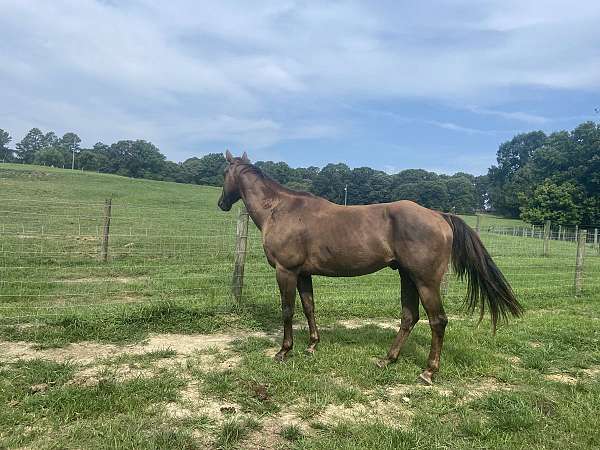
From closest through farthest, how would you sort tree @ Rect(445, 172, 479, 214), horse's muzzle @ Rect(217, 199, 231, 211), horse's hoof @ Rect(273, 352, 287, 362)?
horse's hoof @ Rect(273, 352, 287, 362) → horse's muzzle @ Rect(217, 199, 231, 211) → tree @ Rect(445, 172, 479, 214)

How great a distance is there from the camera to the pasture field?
304 centimetres

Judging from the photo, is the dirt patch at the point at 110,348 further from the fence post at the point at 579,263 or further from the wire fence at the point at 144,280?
the fence post at the point at 579,263

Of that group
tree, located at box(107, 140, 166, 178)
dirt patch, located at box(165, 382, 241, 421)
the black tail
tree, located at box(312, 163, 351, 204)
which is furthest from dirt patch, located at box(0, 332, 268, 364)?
tree, located at box(107, 140, 166, 178)

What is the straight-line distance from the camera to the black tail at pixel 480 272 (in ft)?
15.3

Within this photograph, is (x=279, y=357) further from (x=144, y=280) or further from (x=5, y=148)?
(x=5, y=148)

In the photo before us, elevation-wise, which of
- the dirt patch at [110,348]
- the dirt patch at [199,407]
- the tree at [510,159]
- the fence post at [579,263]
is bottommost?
the dirt patch at [110,348]

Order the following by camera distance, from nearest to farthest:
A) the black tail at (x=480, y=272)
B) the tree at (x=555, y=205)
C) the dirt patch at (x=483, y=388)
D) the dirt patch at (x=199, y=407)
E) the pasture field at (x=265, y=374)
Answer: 1. the pasture field at (x=265, y=374)
2. the dirt patch at (x=199, y=407)
3. the dirt patch at (x=483, y=388)
4. the black tail at (x=480, y=272)
5. the tree at (x=555, y=205)

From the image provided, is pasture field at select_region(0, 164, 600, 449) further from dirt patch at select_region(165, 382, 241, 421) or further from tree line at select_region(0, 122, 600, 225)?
tree line at select_region(0, 122, 600, 225)

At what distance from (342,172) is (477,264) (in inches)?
2653

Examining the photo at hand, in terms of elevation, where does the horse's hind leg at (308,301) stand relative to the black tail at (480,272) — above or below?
below

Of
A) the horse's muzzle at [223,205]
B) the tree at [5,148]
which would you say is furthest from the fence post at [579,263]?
the tree at [5,148]

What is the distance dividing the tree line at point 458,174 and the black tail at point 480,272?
153 feet

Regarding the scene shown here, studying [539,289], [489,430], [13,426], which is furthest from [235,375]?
[539,289]

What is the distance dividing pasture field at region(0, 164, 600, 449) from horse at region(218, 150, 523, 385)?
1.56ft
